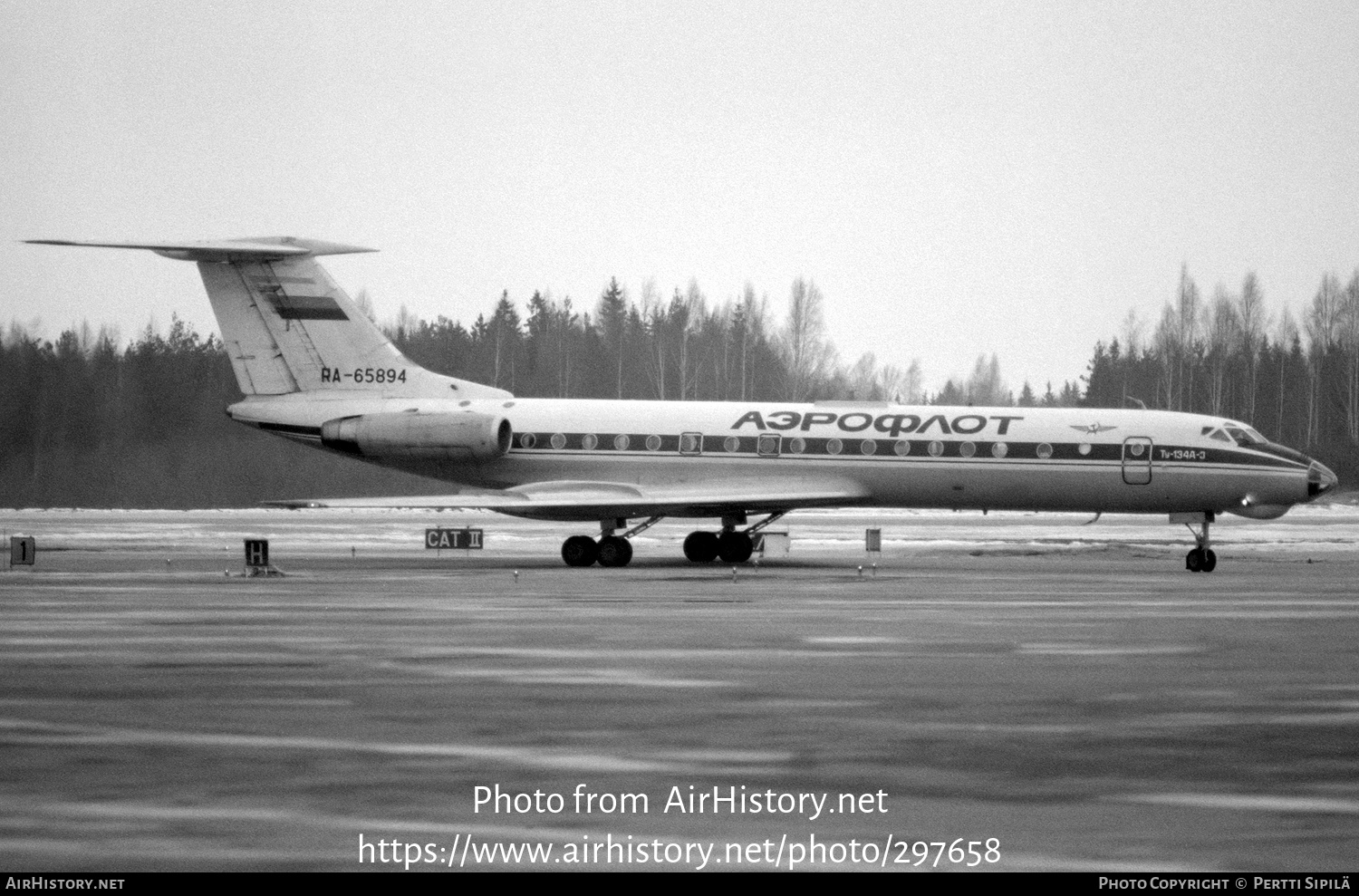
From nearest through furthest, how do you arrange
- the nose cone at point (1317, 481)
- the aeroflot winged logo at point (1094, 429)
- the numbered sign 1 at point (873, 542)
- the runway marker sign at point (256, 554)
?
1. the runway marker sign at point (256, 554)
2. the nose cone at point (1317, 481)
3. the aeroflot winged logo at point (1094, 429)
4. the numbered sign 1 at point (873, 542)

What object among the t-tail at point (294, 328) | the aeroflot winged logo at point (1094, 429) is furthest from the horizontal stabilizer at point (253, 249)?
the aeroflot winged logo at point (1094, 429)

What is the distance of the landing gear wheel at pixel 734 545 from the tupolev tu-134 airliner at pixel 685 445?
0.09ft

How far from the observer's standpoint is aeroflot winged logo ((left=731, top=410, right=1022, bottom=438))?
30516 millimetres

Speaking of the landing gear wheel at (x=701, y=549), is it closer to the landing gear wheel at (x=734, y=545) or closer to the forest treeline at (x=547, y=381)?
the landing gear wheel at (x=734, y=545)

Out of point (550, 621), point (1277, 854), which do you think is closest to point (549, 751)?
point (1277, 854)

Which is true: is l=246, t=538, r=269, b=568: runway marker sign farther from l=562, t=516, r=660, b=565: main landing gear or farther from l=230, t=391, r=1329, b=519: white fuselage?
l=562, t=516, r=660, b=565: main landing gear

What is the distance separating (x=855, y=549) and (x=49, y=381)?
2548cm

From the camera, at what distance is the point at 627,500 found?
29.2m

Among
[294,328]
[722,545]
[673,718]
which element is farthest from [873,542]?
[673,718]

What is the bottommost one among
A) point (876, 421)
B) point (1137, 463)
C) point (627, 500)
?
point (627, 500)

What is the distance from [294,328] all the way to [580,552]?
7063 millimetres

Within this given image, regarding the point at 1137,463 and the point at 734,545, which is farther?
the point at 734,545

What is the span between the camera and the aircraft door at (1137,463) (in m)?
30.0

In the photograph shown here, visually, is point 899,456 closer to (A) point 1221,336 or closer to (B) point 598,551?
(B) point 598,551
